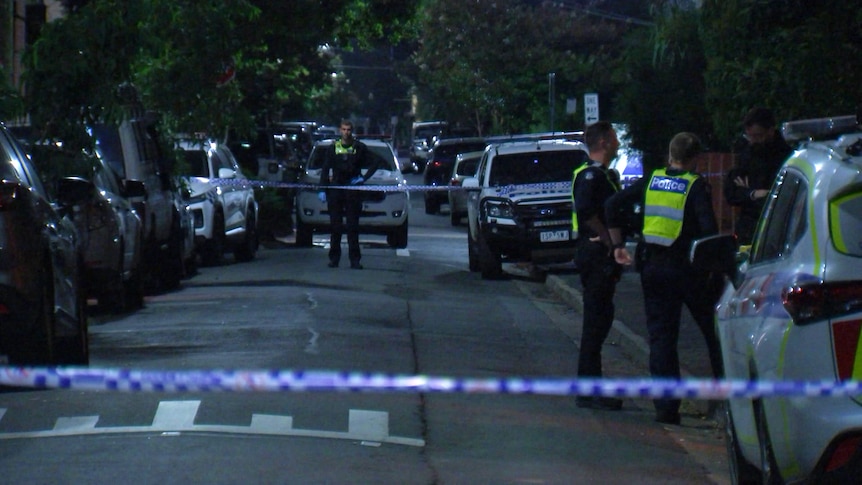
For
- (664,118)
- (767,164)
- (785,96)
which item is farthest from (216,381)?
(664,118)

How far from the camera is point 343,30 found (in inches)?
1229

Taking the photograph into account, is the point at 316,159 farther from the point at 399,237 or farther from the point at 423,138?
the point at 423,138

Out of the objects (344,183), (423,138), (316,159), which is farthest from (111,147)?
(423,138)

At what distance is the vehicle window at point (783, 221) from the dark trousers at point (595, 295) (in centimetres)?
287

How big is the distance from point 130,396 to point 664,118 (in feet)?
44.0

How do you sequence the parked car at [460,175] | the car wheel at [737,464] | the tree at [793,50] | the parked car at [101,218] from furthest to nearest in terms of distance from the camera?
the parked car at [460,175], the parked car at [101,218], the tree at [793,50], the car wheel at [737,464]

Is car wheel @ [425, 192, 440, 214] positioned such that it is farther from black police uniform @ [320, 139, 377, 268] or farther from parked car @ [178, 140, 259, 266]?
black police uniform @ [320, 139, 377, 268]

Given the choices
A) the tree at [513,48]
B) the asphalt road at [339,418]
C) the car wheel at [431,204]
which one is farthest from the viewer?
the tree at [513,48]

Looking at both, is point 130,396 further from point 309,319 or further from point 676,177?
point 309,319

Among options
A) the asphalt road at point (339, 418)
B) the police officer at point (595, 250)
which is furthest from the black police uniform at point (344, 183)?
the police officer at point (595, 250)

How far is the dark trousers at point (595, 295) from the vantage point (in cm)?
967

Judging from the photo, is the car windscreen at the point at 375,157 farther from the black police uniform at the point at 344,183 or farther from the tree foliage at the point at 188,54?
the black police uniform at the point at 344,183

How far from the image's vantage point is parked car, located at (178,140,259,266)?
19.9 m

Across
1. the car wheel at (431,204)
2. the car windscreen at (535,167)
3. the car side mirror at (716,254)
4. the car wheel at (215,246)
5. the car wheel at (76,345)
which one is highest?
the car side mirror at (716,254)
